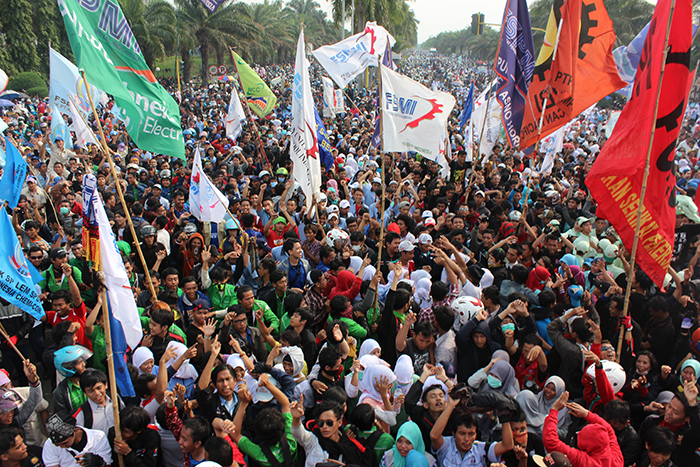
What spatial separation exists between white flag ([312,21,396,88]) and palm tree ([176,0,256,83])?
26427 mm

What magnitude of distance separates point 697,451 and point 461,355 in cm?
168

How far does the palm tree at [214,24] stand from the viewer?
3344 centimetres

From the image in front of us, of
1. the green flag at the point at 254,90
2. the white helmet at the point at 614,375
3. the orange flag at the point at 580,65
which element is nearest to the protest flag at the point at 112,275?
the white helmet at the point at 614,375

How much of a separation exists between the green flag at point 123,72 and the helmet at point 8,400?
117 inches

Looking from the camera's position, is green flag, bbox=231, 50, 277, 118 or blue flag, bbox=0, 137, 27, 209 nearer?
blue flag, bbox=0, 137, 27, 209

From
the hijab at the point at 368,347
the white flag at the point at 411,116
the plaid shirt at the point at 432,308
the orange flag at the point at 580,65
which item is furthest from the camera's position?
the orange flag at the point at 580,65

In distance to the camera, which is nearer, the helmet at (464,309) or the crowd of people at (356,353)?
the crowd of people at (356,353)

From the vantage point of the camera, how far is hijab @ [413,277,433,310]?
4924 mm

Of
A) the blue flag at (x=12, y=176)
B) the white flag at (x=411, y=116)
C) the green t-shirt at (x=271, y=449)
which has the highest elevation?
the white flag at (x=411, y=116)

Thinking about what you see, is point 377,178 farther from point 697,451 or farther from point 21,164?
point 697,451

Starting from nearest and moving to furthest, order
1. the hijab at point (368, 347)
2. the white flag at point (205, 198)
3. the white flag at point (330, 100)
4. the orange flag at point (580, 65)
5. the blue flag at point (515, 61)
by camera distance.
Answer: the hijab at point (368, 347), the orange flag at point (580, 65), the white flag at point (205, 198), the blue flag at point (515, 61), the white flag at point (330, 100)

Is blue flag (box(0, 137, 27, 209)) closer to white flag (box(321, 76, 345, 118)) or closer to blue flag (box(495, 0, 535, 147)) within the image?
blue flag (box(495, 0, 535, 147))

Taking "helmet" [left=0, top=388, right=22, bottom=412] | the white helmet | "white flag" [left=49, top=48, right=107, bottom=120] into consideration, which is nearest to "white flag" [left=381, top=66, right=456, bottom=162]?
the white helmet

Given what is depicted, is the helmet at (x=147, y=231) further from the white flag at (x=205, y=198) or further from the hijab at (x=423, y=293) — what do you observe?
the hijab at (x=423, y=293)
